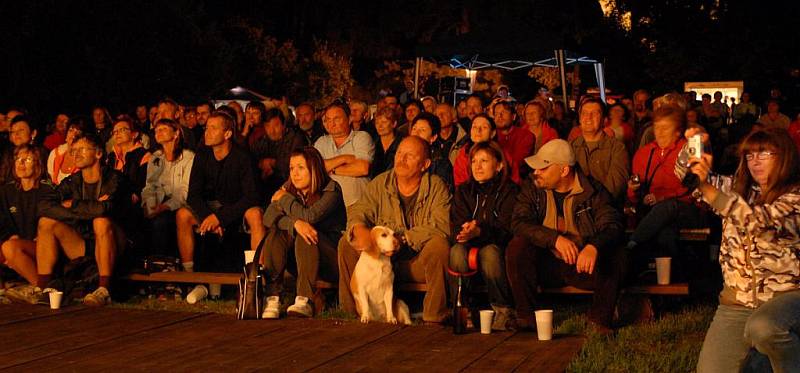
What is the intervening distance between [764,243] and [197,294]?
539 centimetres

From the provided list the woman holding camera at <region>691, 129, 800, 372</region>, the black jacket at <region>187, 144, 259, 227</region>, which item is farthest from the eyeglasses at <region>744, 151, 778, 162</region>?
the black jacket at <region>187, 144, 259, 227</region>

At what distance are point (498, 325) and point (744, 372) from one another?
8.79ft

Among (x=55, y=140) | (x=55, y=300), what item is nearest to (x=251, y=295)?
(x=55, y=300)

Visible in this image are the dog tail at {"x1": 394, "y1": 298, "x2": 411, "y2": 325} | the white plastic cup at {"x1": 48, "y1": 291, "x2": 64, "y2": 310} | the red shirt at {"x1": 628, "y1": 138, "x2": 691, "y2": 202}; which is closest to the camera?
the dog tail at {"x1": 394, "y1": 298, "x2": 411, "y2": 325}

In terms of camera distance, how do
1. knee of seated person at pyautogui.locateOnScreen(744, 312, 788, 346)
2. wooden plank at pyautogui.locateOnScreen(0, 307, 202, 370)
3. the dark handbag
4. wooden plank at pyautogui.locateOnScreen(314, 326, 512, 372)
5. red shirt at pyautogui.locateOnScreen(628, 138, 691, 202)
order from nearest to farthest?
knee of seated person at pyautogui.locateOnScreen(744, 312, 788, 346) → wooden plank at pyautogui.locateOnScreen(314, 326, 512, 372) → wooden plank at pyautogui.locateOnScreen(0, 307, 202, 370) → the dark handbag → red shirt at pyautogui.locateOnScreen(628, 138, 691, 202)

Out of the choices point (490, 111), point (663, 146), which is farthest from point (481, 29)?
point (663, 146)

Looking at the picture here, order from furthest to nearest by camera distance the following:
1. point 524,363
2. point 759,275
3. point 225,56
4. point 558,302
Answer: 1. point 225,56
2. point 558,302
3. point 524,363
4. point 759,275

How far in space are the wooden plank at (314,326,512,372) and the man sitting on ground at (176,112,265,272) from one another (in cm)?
251

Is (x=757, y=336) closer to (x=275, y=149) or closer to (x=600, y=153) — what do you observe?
(x=600, y=153)

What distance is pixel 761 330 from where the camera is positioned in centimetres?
512

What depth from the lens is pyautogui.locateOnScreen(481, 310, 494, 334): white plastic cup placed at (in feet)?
25.6

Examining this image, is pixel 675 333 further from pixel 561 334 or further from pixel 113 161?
pixel 113 161

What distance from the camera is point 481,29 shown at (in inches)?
749

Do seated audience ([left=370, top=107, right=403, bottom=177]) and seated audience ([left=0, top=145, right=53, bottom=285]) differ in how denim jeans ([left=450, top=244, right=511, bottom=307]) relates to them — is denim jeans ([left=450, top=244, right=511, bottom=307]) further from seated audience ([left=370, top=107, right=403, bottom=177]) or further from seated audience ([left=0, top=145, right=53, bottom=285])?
seated audience ([left=0, top=145, right=53, bottom=285])
